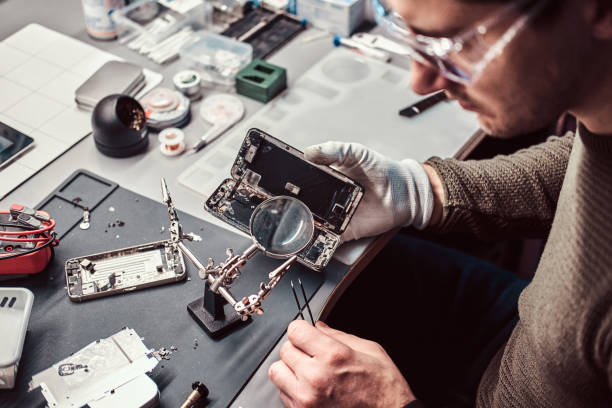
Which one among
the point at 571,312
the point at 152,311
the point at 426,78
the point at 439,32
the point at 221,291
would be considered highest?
the point at 439,32

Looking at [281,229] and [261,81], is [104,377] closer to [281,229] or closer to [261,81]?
[281,229]

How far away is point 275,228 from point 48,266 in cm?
46

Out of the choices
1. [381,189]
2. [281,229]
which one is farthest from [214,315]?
[381,189]

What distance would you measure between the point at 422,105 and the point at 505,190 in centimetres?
34

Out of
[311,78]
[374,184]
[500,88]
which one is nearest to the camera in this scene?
[500,88]

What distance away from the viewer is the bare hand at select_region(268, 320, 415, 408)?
0.92 metres

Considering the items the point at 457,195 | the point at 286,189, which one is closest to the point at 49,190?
the point at 286,189

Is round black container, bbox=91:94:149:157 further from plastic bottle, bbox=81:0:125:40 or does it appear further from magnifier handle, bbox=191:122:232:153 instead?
plastic bottle, bbox=81:0:125:40

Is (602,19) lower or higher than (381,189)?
higher

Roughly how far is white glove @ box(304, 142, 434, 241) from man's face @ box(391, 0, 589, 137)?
1.16ft

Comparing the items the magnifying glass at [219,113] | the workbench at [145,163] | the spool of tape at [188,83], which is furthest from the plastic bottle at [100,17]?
the magnifying glass at [219,113]

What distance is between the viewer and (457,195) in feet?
3.94

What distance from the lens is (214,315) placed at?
1011 millimetres

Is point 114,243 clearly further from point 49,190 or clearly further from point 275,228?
point 275,228
